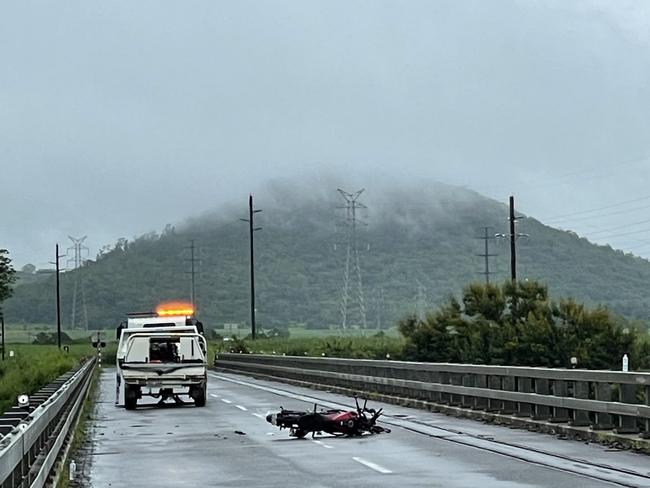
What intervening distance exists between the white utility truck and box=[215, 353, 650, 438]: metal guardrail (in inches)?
178

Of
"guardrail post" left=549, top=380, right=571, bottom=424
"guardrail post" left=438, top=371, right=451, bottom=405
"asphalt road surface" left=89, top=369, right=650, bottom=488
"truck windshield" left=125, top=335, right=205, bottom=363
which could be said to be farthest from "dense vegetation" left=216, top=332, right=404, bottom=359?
"guardrail post" left=549, top=380, right=571, bottom=424

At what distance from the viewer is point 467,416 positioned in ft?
89.8

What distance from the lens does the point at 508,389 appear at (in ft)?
83.4

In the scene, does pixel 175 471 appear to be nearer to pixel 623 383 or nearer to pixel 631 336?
pixel 623 383

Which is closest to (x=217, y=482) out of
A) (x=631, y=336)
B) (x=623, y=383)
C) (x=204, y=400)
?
(x=623, y=383)

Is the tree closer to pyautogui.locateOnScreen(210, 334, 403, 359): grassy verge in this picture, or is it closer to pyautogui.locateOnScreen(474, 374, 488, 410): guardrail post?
pyautogui.locateOnScreen(210, 334, 403, 359): grassy verge

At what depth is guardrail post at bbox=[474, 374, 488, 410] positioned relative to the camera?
87.8 ft

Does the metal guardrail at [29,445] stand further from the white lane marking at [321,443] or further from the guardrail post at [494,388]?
the guardrail post at [494,388]

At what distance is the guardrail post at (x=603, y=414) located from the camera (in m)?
20.8

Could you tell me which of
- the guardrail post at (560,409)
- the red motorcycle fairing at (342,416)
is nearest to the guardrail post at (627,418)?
the guardrail post at (560,409)

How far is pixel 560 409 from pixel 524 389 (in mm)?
1270

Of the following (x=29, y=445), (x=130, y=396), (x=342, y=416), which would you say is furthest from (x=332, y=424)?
(x=29, y=445)

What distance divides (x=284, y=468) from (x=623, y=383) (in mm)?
5177

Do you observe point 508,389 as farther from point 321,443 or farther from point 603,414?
point 321,443
